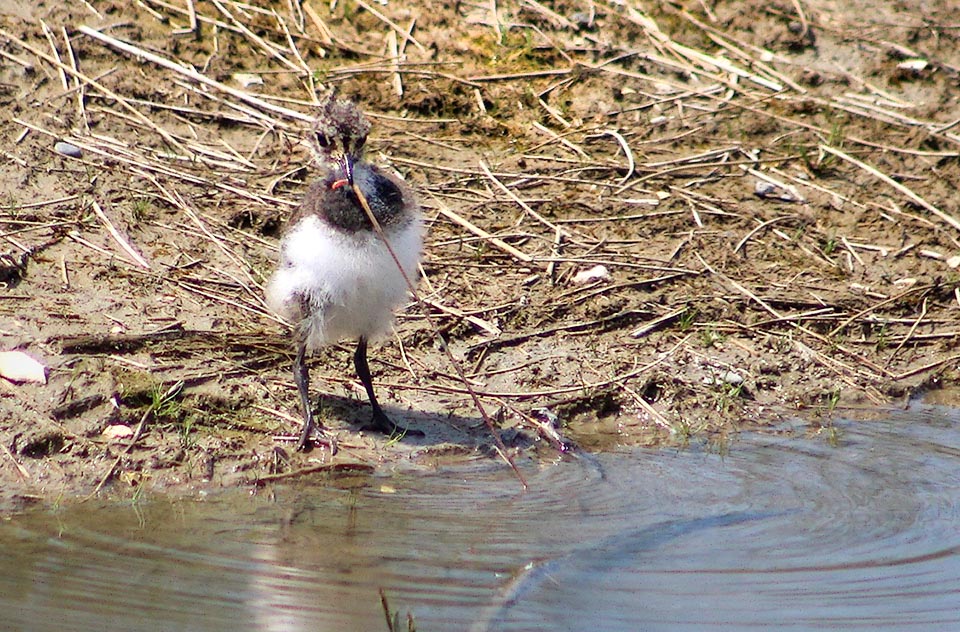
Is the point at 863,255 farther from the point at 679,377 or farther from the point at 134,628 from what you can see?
the point at 134,628

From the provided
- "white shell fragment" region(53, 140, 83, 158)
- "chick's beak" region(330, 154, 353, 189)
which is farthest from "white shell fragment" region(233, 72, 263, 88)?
"chick's beak" region(330, 154, 353, 189)

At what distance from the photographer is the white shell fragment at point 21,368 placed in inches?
217

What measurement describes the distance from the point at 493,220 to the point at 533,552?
3.25 meters

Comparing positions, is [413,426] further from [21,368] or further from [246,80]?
[246,80]

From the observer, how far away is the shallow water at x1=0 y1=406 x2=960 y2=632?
13.5ft

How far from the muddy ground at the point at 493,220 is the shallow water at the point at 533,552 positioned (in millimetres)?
374

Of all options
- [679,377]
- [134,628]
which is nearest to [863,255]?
[679,377]

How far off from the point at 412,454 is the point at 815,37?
17.3ft

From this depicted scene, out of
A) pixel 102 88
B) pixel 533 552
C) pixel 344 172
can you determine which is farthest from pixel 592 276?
pixel 102 88

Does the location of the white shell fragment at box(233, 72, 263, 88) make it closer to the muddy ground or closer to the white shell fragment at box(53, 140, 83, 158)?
the muddy ground

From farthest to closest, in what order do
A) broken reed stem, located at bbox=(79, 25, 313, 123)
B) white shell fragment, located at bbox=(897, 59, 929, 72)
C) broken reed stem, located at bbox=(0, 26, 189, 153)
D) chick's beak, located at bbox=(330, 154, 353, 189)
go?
1. white shell fragment, located at bbox=(897, 59, 929, 72)
2. broken reed stem, located at bbox=(79, 25, 313, 123)
3. broken reed stem, located at bbox=(0, 26, 189, 153)
4. chick's beak, located at bbox=(330, 154, 353, 189)

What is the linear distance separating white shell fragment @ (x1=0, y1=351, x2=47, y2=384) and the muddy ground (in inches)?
1.8

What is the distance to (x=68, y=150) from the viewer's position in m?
7.43

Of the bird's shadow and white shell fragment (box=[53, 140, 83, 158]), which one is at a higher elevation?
white shell fragment (box=[53, 140, 83, 158])
